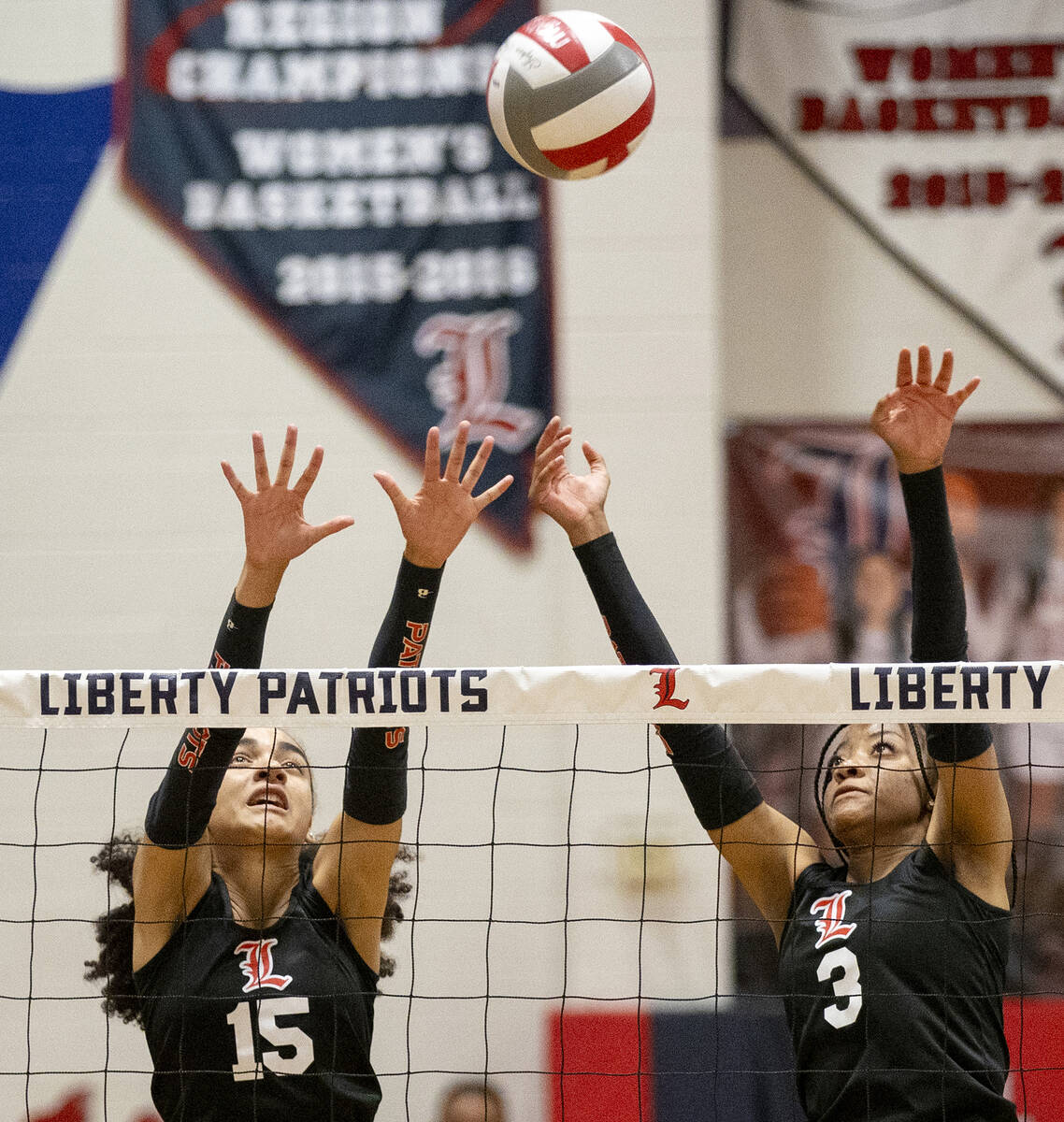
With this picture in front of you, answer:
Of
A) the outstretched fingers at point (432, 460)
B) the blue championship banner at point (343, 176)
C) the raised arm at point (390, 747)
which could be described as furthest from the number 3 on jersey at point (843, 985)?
the blue championship banner at point (343, 176)

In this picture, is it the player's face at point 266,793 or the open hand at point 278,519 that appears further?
the player's face at point 266,793

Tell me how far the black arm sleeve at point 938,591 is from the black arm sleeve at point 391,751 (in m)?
0.95

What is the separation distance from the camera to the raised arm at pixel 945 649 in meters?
2.62

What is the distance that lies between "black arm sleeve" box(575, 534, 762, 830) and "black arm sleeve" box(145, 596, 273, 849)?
706 mm

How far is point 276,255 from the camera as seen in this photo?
592 cm

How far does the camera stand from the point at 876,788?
2.80 meters

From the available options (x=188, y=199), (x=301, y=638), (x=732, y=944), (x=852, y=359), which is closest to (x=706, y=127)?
(x=852, y=359)

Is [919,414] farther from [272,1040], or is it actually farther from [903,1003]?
[272,1040]

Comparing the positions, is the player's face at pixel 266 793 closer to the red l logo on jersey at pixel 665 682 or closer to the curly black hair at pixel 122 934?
the curly black hair at pixel 122 934

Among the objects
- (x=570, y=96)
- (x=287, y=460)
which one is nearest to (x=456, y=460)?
(x=287, y=460)

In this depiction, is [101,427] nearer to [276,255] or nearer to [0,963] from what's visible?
[276,255]

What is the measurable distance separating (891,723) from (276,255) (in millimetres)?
3929

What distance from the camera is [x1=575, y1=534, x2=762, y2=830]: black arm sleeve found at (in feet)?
9.26

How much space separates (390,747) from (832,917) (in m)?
0.96
